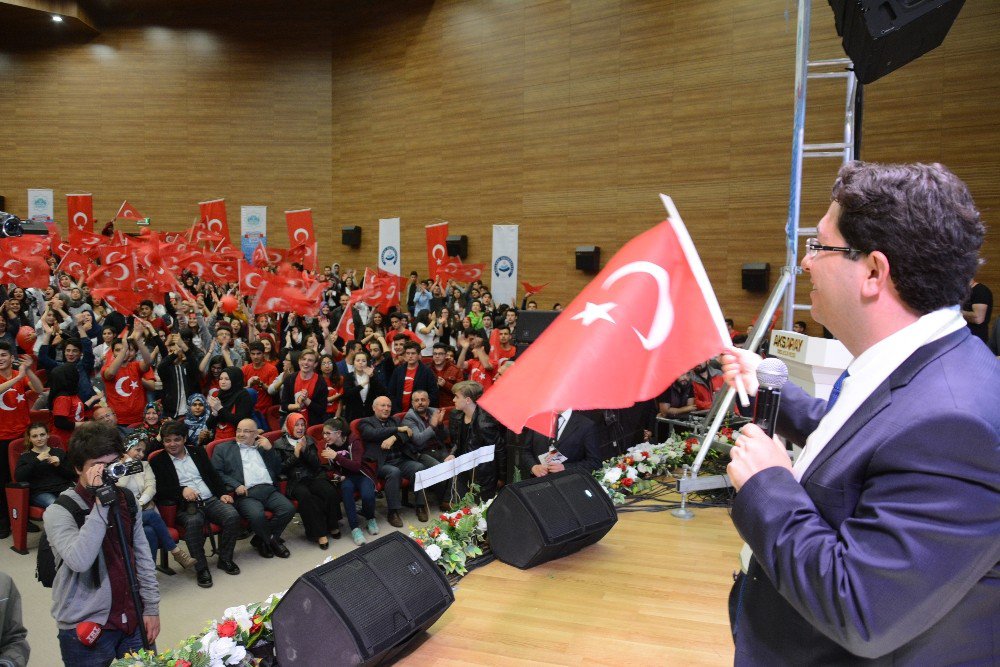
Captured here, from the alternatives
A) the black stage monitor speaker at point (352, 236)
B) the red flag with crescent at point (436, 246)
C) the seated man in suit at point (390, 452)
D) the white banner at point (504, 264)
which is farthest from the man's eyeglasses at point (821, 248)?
the black stage monitor speaker at point (352, 236)

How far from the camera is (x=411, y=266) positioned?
17578mm

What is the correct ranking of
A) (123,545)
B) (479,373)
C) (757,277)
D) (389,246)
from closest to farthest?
(123,545), (479,373), (757,277), (389,246)

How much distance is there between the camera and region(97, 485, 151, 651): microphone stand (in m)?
3.24

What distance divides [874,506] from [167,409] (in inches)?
317

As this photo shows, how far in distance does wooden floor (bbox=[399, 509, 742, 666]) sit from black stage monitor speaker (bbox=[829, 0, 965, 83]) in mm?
2997

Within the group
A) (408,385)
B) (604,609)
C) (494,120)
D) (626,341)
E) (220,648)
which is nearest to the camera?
(626,341)

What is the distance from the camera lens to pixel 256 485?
639cm

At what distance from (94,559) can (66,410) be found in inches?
163

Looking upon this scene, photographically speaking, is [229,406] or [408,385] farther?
[408,385]

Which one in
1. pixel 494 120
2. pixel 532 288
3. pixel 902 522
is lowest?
pixel 532 288

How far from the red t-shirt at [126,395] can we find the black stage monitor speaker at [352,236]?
11205 millimetres

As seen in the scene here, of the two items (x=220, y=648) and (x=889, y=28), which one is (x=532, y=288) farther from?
(x=220, y=648)

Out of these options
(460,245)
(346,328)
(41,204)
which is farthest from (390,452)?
(41,204)

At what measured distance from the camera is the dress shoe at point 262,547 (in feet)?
20.7
